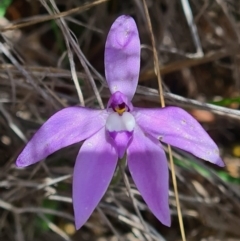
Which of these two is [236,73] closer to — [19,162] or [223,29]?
[223,29]

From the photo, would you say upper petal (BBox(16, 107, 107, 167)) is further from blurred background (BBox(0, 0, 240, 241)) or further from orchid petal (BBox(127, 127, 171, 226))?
blurred background (BBox(0, 0, 240, 241))

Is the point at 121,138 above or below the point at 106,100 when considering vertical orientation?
above

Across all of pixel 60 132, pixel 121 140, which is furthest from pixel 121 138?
pixel 60 132

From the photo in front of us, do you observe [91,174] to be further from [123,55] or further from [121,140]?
[123,55]

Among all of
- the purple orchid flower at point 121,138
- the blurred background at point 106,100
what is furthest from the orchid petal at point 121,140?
the blurred background at point 106,100

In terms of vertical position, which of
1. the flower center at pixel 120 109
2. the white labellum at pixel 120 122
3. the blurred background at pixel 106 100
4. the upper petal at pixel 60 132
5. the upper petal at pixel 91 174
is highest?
the upper petal at pixel 60 132

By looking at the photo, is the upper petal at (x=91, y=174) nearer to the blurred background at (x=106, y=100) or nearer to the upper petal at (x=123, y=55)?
the upper petal at (x=123, y=55)

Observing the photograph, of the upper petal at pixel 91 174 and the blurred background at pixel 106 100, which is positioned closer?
the upper petal at pixel 91 174

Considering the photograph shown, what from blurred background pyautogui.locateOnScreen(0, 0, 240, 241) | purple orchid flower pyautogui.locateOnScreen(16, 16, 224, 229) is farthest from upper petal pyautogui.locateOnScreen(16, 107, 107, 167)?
blurred background pyautogui.locateOnScreen(0, 0, 240, 241)
